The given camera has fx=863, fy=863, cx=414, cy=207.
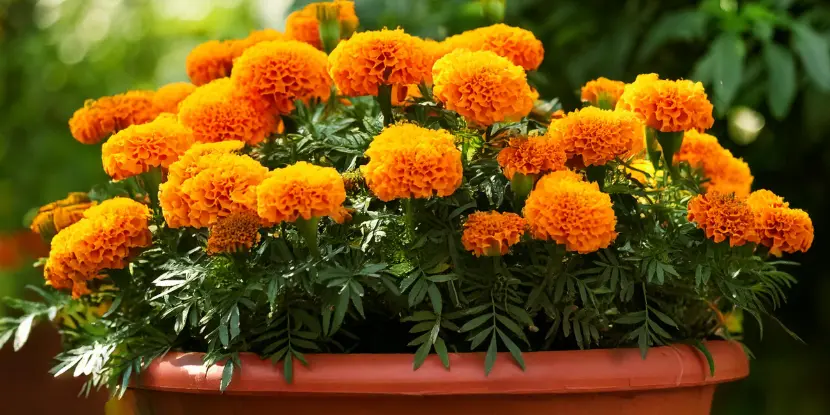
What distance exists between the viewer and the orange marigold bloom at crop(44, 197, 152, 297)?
104 cm

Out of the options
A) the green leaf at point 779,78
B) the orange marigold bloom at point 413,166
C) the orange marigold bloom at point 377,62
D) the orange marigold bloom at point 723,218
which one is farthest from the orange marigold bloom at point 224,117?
the green leaf at point 779,78

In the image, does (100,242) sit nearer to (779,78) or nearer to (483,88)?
(483,88)

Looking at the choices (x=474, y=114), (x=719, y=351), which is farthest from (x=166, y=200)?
(x=719, y=351)

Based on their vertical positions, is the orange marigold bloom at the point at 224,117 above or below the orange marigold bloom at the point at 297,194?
above

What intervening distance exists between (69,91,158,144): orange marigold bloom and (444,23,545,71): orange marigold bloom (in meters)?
0.47

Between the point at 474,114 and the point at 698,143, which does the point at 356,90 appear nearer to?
the point at 474,114

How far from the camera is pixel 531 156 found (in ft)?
3.21

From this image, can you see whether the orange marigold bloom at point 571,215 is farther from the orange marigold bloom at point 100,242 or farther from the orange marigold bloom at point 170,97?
the orange marigold bloom at point 170,97

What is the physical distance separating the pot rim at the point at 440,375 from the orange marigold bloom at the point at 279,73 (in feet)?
1.10

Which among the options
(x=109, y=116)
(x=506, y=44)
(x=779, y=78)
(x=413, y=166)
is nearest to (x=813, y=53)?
(x=779, y=78)

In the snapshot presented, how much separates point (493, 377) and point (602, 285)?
169 mm

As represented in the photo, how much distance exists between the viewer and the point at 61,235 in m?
1.10

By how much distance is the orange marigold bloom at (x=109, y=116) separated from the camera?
4.13ft

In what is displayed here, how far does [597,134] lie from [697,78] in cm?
71
